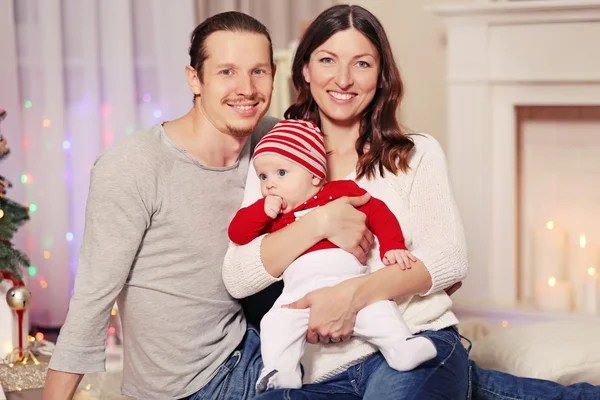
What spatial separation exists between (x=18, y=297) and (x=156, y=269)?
82cm

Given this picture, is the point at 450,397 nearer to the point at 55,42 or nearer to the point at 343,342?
the point at 343,342

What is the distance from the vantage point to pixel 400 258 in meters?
1.77

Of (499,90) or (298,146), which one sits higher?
(499,90)

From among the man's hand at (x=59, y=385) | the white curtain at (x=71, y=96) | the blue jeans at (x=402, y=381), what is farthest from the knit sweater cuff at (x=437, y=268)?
the white curtain at (x=71, y=96)

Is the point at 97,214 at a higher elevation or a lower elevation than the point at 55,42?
lower

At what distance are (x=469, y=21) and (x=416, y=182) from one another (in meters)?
1.66

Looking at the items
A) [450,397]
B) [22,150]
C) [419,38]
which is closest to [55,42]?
[22,150]

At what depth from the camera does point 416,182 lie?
6.26 feet

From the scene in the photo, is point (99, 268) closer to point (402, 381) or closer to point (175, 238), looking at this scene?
point (175, 238)

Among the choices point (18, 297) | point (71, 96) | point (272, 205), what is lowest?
point (18, 297)

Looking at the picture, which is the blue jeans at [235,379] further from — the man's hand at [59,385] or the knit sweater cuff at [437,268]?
the knit sweater cuff at [437,268]

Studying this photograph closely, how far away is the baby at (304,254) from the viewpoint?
1682mm

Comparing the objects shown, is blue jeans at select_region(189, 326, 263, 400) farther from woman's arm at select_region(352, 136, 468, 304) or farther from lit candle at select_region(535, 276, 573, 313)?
lit candle at select_region(535, 276, 573, 313)

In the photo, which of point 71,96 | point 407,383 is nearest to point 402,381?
point 407,383
